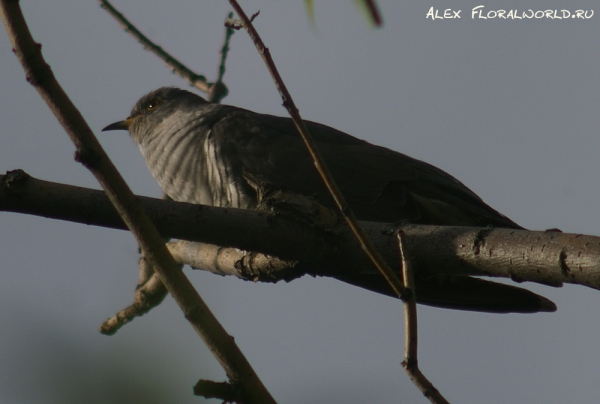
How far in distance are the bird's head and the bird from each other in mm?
614

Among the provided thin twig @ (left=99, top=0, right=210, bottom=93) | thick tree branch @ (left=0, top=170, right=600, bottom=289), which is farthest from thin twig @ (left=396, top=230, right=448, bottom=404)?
thin twig @ (left=99, top=0, right=210, bottom=93)

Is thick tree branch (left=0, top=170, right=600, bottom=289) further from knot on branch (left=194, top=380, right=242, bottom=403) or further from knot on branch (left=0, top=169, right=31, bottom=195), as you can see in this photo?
knot on branch (left=194, top=380, right=242, bottom=403)

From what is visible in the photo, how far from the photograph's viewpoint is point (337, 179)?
4.07 meters

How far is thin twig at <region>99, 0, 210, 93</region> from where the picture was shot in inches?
149

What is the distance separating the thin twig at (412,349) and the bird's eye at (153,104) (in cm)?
430

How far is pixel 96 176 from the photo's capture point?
1.66 m

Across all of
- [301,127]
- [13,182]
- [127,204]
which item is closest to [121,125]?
[13,182]

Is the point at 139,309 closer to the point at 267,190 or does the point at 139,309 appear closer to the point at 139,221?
the point at 267,190

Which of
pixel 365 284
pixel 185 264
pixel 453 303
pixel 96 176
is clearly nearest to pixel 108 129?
pixel 185 264

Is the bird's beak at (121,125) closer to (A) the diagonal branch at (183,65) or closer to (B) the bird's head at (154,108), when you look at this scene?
(B) the bird's head at (154,108)

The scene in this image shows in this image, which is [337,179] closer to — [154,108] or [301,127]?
[301,127]

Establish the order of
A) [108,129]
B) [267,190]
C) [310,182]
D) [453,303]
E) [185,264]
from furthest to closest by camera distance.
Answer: [108,129]
[185,264]
[310,182]
[453,303]
[267,190]

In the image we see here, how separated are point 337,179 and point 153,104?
7.75ft

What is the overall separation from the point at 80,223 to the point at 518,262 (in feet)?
4.86
